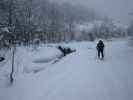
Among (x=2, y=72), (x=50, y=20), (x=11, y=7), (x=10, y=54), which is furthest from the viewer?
(x=50, y=20)

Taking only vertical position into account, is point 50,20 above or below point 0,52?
above

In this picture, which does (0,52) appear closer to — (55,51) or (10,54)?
(10,54)

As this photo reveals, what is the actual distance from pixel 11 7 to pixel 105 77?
21.2 m

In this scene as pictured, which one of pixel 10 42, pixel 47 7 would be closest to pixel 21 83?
pixel 10 42

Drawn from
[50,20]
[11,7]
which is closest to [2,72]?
[11,7]

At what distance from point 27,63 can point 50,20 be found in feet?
90.3

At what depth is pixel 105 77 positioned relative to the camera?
334 inches

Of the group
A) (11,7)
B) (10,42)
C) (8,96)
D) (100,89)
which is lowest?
(8,96)

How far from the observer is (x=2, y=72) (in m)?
14.9

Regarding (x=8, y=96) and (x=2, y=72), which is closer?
(x=8, y=96)

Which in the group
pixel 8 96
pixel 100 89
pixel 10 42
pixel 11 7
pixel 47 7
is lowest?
pixel 8 96

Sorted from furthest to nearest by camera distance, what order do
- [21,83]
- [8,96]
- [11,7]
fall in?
[11,7] → [21,83] → [8,96]

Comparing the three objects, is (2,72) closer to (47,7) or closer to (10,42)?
(10,42)

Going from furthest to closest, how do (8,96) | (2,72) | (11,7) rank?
(11,7) < (2,72) < (8,96)
